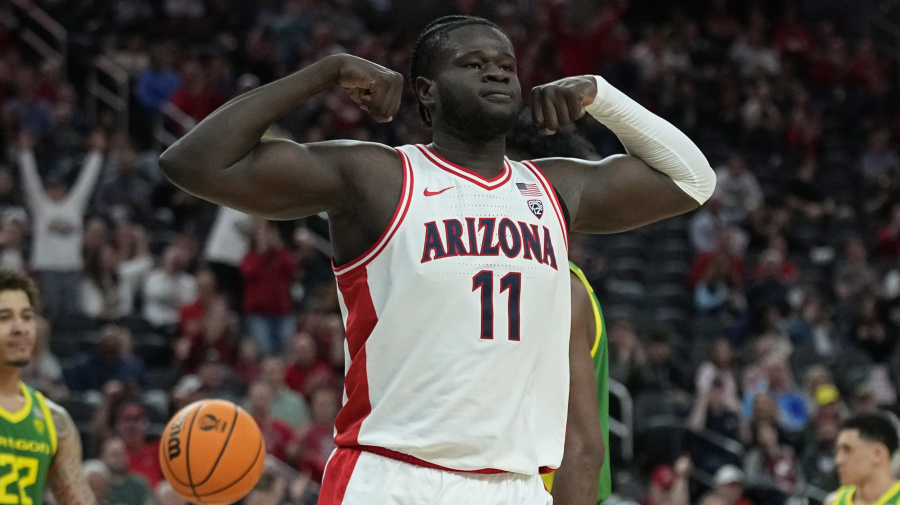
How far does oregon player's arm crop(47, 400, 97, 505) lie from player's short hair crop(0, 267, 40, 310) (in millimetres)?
525

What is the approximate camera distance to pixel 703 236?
1505 centimetres

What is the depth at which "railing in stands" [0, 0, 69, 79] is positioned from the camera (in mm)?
15078

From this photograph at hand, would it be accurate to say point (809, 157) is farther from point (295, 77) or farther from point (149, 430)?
point (295, 77)

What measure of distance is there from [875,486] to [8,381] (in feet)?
14.8

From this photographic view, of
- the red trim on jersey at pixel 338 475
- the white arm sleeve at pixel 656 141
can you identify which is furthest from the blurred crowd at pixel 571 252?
the red trim on jersey at pixel 338 475

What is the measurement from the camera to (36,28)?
49.9 ft

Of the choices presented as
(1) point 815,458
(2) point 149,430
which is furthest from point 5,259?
(1) point 815,458

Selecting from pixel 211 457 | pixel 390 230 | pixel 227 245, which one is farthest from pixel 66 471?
pixel 227 245

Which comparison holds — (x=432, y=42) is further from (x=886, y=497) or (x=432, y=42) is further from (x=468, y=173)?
(x=886, y=497)

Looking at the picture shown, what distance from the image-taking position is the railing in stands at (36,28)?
1508cm

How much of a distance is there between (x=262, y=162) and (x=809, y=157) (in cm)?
1509

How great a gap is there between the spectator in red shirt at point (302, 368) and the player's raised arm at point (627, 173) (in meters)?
7.09

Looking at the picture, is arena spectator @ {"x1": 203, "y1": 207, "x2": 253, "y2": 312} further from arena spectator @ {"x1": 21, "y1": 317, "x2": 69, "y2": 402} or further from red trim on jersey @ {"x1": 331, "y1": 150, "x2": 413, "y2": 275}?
red trim on jersey @ {"x1": 331, "y1": 150, "x2": 413, "y2": 275}

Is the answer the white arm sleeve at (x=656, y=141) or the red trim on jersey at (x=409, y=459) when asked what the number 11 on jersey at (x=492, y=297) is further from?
the white arm sleeve at (x=656, y=141)
